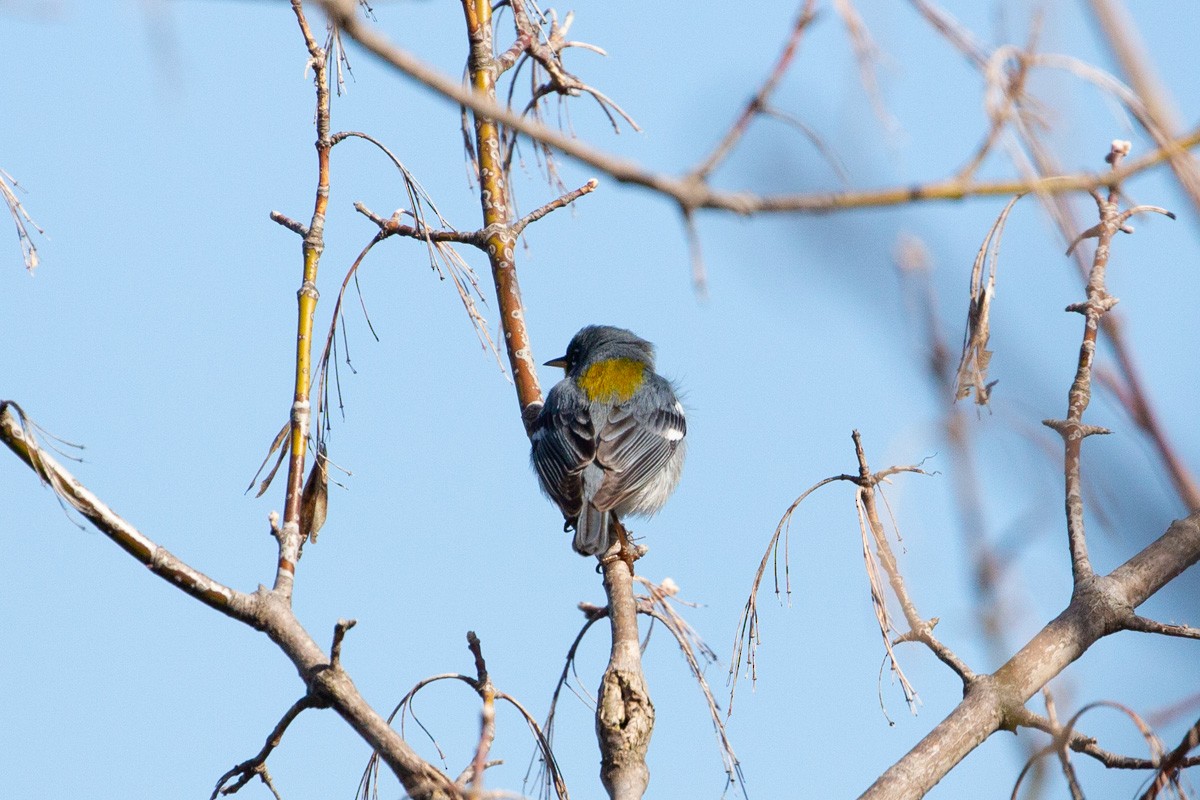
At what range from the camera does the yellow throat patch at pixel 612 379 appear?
695cm

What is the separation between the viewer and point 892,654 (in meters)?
3.10

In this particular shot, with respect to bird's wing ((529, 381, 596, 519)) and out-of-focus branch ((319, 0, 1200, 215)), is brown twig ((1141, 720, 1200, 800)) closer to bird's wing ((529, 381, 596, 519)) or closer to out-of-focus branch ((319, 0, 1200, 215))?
out-of-focus branch ((319, 0, 1200, 215))

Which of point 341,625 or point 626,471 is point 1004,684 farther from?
point 626,471

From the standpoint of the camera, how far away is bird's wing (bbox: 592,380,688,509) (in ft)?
20.6

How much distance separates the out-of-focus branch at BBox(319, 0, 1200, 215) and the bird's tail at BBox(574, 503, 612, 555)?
A: 3.71m

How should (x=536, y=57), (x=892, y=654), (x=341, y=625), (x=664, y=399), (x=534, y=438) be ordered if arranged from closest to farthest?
(x=341, y=625)
(x=892, y=654)
(x=536, y=57)
(x=534, y=438)
(x=664, y=399)

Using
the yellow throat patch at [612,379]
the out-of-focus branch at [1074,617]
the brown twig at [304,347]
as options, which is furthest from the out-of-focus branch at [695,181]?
the yellow throat patch at [612,379]

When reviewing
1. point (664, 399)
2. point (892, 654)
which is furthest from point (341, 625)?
point (664, 399)

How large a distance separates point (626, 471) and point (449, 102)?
508 centimetres

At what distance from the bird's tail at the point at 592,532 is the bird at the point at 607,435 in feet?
0.03

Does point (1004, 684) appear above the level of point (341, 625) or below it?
below

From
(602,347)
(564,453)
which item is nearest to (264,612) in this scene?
(564,453)

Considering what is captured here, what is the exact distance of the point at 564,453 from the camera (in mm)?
6402

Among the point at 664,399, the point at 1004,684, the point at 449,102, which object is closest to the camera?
the point at 449,102
